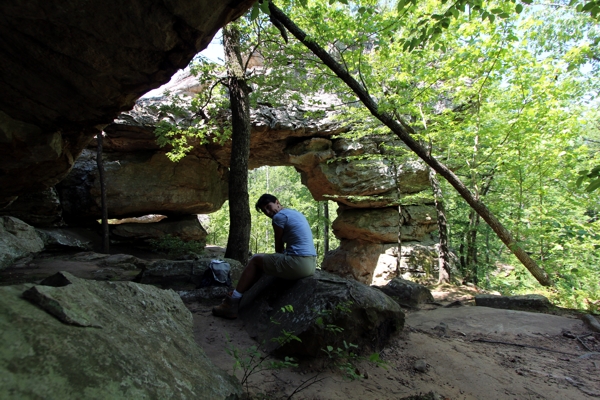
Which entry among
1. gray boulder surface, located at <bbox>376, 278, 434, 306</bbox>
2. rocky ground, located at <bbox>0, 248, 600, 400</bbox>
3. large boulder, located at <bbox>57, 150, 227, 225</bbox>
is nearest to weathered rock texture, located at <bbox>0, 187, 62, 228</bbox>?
large boulder, located at <bbox>57, 150, 227, 225</bbox>

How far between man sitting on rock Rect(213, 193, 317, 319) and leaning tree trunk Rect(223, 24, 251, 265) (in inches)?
115

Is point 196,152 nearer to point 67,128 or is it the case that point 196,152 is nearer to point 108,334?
point 67,128

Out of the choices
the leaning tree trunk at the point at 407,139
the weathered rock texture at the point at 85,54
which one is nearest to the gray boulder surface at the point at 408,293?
the leaning tree trunk at the point at 407,139

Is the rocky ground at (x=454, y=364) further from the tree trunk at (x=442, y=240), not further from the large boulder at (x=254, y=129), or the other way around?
the large boulder at (x=254, y=129)

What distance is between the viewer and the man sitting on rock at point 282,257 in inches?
134

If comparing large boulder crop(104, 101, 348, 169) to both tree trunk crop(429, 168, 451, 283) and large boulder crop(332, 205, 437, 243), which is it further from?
tree trunk crop(429, 168, 451, 283)

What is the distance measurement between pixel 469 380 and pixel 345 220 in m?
12.1

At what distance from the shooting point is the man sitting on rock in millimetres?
3400

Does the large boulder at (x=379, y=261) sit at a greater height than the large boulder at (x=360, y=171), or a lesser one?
lesser

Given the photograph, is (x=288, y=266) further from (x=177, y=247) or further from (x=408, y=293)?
(x=177, y=247)

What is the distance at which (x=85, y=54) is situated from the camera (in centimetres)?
266

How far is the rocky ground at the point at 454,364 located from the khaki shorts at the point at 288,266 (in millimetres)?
698

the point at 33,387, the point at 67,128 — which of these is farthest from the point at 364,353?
the point at 67,128

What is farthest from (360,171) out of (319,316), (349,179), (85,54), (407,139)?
(85,54)
